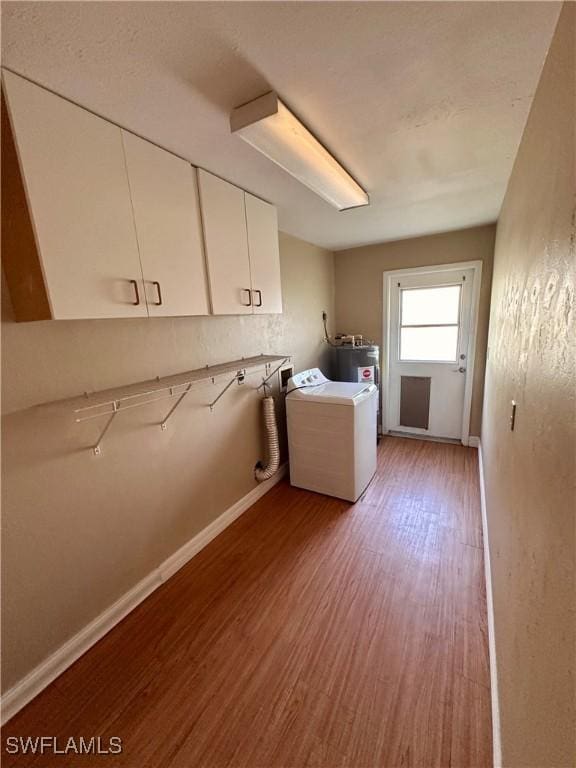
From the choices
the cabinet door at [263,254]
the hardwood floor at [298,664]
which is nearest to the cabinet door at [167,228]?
the cabinet door at [263,254]

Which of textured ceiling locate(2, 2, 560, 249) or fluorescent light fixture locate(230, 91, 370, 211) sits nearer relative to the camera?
textured ceiling locate(2, 2, 560, 249)

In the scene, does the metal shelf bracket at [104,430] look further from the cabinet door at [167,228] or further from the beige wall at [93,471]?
the cabinet door at [167,228]

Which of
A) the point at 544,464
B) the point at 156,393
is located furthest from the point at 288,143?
the point at 544,464

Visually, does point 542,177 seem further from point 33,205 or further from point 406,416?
point 406,416

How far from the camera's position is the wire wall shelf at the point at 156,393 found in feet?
4.49

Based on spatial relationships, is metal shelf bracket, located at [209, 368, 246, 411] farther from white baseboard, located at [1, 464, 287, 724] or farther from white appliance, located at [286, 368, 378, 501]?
white baseboard, located at [1, 464, 287, 724]

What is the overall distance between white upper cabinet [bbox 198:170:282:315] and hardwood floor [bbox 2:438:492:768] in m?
1.62

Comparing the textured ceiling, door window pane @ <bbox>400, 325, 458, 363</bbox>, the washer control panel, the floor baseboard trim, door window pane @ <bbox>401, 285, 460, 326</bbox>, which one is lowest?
the floor baseboard trim

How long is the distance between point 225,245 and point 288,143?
647 millimetres

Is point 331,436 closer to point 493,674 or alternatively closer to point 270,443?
point 270,443

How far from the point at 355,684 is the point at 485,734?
0.46m

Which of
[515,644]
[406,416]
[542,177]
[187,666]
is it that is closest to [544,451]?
[515,644]

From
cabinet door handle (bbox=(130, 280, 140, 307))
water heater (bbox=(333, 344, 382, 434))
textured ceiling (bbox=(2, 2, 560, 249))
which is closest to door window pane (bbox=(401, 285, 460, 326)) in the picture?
water heater (bbox=(333, 344, 382, 434))

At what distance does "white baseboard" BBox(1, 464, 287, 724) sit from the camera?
1.25 metres
